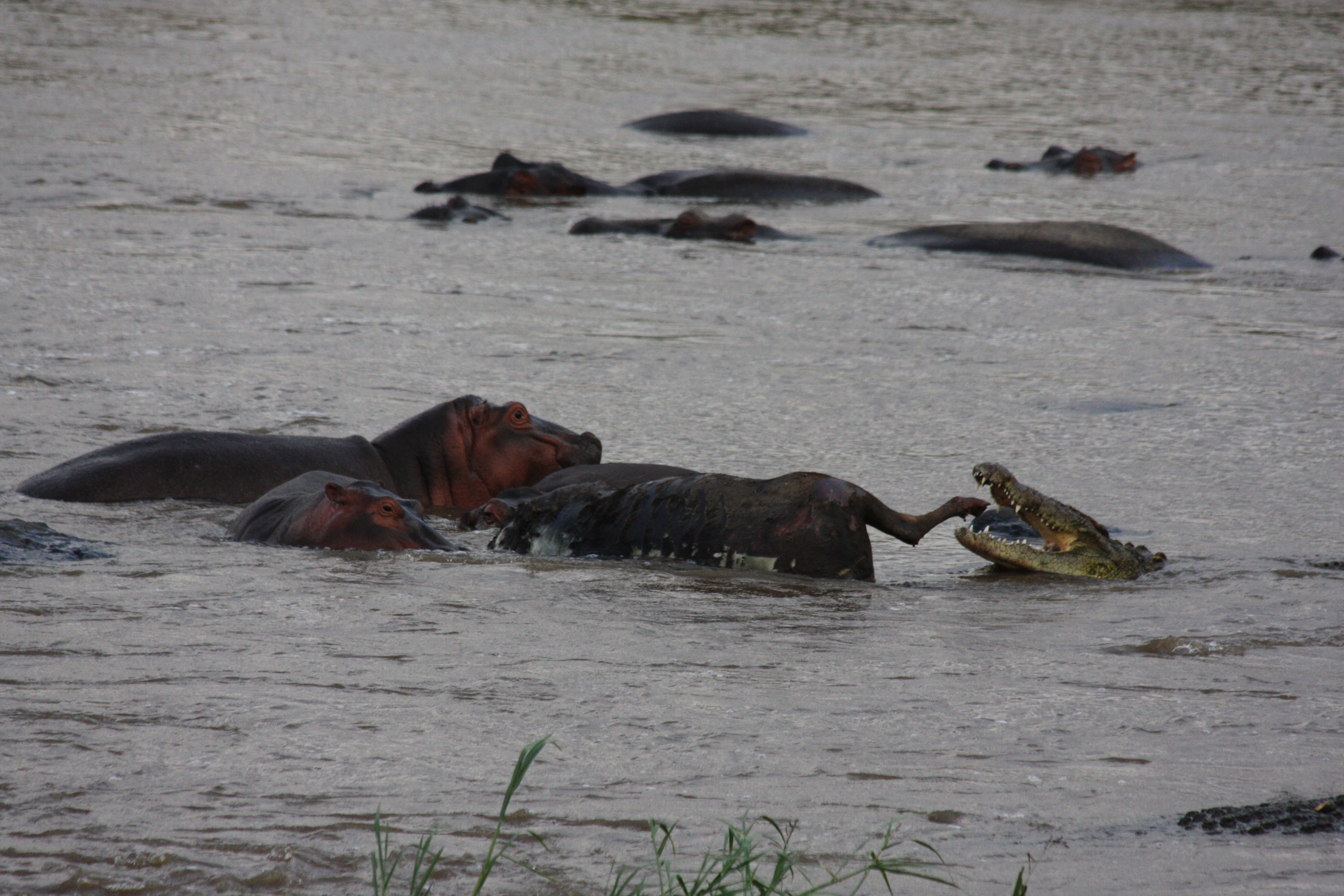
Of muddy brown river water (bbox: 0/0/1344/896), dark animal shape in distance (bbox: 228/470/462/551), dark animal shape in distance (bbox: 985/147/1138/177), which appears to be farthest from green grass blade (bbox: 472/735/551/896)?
dark animal shape in distance (bbox: 985/147/1138/177)

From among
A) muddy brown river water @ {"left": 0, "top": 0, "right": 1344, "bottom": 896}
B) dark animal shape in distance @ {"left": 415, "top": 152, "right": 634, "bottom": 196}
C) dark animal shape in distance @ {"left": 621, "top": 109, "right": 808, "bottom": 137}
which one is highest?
dark animal shape in distance @ {"left": 621, "top": 109, "right": 808, "bottom": 137}

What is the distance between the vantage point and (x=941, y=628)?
12.0 feet

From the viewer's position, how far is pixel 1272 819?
2.43 metres

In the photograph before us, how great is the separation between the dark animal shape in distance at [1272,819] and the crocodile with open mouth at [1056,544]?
184 cm

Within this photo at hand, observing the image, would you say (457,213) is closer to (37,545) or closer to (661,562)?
(661,562)

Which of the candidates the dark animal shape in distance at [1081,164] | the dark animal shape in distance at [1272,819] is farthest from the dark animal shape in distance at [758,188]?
the dark animal shape in distance at [1272,819]

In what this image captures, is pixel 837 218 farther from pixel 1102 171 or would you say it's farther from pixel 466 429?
pixel 466 429

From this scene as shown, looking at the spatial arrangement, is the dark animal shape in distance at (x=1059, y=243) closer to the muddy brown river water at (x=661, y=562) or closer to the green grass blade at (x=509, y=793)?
the muddy brown river water at (x=661, y=562)

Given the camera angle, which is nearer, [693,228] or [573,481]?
[573,481]

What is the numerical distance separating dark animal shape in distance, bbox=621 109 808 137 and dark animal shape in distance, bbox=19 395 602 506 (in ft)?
35.2

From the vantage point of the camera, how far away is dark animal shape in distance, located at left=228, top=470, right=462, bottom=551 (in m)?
4.45

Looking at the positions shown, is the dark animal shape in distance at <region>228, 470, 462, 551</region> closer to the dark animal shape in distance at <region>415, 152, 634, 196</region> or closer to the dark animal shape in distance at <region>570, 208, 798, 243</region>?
the dark animal shape in distance at <region>570, 208, 798, 243</region>

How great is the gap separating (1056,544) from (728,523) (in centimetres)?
93

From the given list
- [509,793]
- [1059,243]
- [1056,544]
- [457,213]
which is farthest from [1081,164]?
[509,793]
